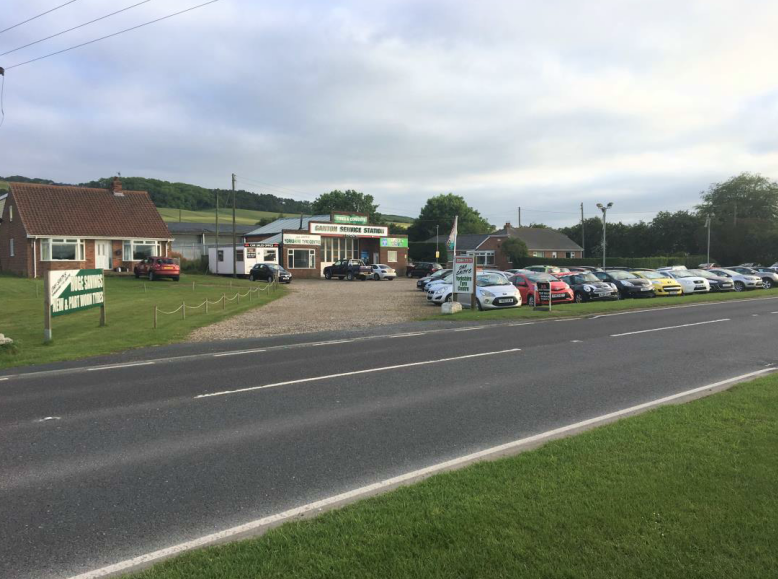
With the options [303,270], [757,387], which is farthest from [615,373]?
[303,270]

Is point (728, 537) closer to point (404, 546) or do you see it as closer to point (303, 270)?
point (404, 546)

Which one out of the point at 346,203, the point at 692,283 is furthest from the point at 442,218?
the point at 692,283

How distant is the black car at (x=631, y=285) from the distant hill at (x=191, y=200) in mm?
81527

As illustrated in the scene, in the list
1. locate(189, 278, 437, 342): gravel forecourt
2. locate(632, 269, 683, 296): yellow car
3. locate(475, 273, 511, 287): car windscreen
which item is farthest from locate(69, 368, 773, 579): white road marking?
locate(632, 269, 683, 296): yellow car

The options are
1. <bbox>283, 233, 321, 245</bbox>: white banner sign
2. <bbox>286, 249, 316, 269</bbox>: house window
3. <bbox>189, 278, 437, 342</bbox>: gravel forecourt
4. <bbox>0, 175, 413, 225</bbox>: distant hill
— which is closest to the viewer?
<bbox>189, 278, 437, 342</bbox>: gravel forecourt

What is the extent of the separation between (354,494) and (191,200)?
12104 centimetres

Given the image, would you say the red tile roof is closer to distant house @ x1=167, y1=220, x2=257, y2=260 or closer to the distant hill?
distant house @ x1=167, y1=220, x2=257, y2=260

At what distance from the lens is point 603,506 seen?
158 inches

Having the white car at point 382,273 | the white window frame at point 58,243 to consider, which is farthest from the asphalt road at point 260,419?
the white car at point 382,273

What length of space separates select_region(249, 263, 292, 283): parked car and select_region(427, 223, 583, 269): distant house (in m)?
29.3

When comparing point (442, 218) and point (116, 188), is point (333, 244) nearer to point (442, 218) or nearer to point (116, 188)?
point (116, 188)

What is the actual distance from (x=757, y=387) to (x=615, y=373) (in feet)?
7.44

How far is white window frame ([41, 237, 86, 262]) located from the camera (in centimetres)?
3834

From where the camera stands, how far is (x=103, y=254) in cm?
4191
